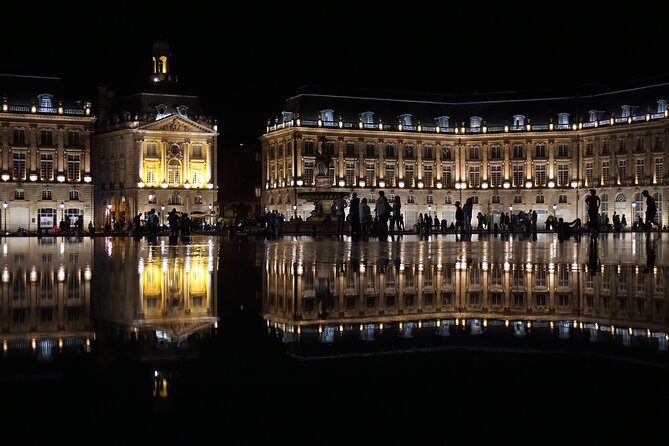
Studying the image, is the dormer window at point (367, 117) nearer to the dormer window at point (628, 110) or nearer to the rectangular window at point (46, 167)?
the dormer window at point (628, 110)

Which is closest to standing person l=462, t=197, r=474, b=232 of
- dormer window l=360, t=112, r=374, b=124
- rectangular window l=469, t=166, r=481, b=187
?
dormer window l=360, t=112, r=374, b=124

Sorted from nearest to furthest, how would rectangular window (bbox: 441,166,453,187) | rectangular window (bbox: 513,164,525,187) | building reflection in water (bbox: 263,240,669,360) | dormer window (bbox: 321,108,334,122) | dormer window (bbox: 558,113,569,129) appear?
1. building reflection in water (bbox: 263,240,669,360)
2. dormer window (bbox: 321,108,334,122)
3. dormer window (bbox: 558,113,569,129)
4. rectangular window (bbox: 513,164,525,187)
5. rectangular window (bbox: 441,166,453,187)

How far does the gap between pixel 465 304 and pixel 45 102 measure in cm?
8018

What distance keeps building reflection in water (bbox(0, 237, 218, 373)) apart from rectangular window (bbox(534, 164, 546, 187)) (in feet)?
281

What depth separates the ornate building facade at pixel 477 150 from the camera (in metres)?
90.5

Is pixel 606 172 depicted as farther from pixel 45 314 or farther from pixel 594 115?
pixel 45 314

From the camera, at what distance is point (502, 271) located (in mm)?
12984

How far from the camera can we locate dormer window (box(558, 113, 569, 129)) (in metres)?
94.6

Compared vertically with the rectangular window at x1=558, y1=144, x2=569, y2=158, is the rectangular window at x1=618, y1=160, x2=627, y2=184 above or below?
below

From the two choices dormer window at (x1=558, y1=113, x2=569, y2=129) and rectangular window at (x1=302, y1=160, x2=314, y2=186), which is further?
dormer window at (x1=558, y1=113, x2=569, y2=129)

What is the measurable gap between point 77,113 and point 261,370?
83.5 metres

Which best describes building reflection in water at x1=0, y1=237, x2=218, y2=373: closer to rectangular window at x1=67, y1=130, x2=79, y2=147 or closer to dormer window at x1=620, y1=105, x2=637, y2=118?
rectangular window at x1=67, y1=130, x2=79, y2=147

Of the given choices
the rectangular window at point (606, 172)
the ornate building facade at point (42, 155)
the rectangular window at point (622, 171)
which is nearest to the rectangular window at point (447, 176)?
the rectangular window at point (606, 172)

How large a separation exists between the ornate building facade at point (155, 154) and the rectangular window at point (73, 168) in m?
3.97
